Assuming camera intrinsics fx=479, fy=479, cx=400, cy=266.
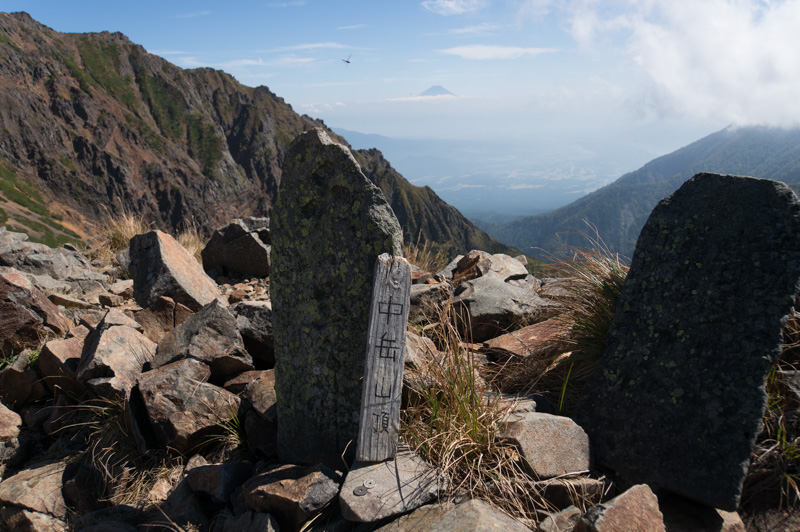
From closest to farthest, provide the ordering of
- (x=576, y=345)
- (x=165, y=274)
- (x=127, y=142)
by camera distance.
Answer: (x=576, y=345), (x=165, y=274), (x=127, y=142)

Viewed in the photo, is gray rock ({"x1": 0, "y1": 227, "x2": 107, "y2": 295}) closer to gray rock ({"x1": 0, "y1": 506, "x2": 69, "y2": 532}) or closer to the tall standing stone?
gray rock ({"x1": 0, "y1": 506, "x2": 69, "y2": 532})

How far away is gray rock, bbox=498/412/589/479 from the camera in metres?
3.72

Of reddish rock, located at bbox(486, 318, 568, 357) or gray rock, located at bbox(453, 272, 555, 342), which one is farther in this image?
gray rock, located at bbox(453, 272, 555, 342)

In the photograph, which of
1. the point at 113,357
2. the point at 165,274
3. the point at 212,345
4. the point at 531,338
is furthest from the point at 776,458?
the point at 165,274

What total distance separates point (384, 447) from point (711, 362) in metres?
2.59

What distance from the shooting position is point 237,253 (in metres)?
9.82

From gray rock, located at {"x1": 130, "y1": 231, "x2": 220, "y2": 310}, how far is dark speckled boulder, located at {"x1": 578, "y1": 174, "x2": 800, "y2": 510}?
5867mm

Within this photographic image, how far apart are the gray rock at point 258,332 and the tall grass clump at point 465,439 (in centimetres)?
218

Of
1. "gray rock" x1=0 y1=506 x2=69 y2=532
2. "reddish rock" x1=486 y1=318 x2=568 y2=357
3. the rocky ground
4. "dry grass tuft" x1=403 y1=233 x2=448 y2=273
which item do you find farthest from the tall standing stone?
"dry grass tuft" x1=403 y1=233 x2=448 y2=273

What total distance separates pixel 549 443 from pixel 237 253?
7.68 metres

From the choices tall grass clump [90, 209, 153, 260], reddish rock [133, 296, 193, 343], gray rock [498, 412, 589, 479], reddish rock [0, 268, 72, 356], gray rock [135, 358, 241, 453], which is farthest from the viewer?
tall grass clump [90, 209, 153, 260]

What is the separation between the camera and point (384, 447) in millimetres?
3625

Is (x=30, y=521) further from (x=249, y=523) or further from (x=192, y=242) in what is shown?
(x=192, y=242)

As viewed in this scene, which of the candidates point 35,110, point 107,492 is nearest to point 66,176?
point 35,110
